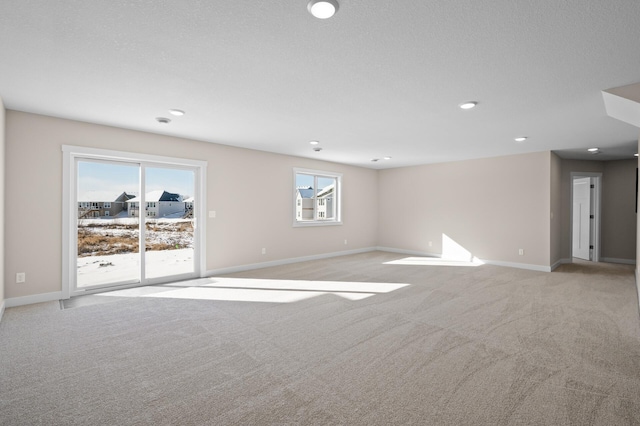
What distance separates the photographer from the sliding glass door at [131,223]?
4.41 m

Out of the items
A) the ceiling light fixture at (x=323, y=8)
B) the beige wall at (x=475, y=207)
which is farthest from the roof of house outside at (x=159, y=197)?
the beige wall at (x=475, y=207)

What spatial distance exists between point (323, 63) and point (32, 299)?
4.55 metres

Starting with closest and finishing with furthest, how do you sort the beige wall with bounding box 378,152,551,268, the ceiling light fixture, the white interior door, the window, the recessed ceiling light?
the ceiling light fixture → the recessed ceiling light → the beige wall with bounding box 378,152,551,268 → the window → the white interior door

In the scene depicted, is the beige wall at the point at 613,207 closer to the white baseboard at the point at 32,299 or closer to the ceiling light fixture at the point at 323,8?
the ceiling light fixture at the point at 323,8

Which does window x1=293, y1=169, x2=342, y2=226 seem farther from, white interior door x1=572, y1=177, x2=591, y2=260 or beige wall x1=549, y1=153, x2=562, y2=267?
white interior door x1=572, y1=177, x2=591, y2=260

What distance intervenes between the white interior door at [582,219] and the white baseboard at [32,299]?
10.4 metres

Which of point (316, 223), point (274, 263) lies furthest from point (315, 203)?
point (274, 263)

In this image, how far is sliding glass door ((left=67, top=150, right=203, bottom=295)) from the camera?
441 centimetres

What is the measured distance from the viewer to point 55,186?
4090mm

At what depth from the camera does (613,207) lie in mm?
7230

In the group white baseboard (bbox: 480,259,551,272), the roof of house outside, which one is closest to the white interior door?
white baseboard (bbox: 480,259,551,272)

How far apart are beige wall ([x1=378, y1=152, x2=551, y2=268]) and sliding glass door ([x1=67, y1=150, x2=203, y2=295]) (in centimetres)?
535

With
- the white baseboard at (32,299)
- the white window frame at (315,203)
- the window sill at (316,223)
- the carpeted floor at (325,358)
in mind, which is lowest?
the carpeted floor at (325,358)

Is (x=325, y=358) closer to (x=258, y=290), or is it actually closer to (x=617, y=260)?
(x=258, y=290)
